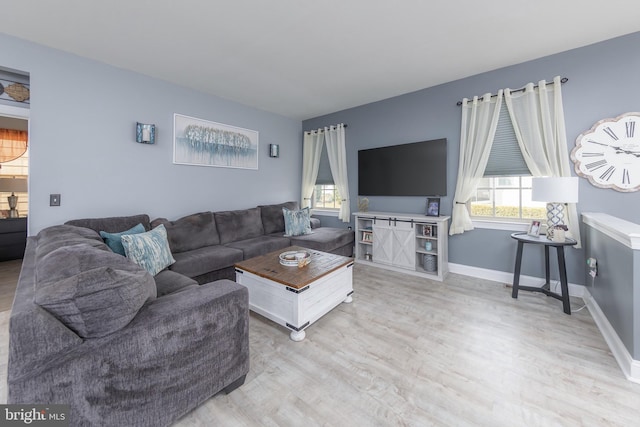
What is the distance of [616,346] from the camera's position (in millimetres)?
1734

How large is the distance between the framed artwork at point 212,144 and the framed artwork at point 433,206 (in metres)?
2.88

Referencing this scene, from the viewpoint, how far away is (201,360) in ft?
4.02

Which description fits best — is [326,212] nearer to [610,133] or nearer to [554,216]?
[554,216]

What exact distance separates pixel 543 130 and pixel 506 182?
2.18ft

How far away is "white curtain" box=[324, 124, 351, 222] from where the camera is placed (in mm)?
4414

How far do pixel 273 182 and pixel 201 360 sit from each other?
12.0ft

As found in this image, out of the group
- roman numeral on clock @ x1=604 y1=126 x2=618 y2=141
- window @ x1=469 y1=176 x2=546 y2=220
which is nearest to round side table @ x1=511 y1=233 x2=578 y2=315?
window @ x1=469 y1=176 x2=546 y2=220

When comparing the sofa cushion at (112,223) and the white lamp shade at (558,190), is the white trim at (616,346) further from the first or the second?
the sofa cushion at (112,223)

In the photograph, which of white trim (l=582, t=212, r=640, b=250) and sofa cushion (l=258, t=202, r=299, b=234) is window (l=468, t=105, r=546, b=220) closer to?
white trim (l=582, t=212, r=640, b=250)

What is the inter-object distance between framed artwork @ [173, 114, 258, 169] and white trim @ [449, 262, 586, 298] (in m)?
3.56

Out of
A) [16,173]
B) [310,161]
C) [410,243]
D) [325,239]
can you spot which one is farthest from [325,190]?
[16,173]

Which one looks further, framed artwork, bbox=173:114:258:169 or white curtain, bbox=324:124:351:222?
white curtain, bbox=324:124:351:222

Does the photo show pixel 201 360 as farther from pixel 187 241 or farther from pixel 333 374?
pixel 187 241

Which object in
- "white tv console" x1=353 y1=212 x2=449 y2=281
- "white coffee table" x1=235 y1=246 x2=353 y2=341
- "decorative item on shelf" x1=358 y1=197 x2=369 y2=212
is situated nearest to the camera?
"white coffee table" x1=235 y1=246 x2=353 y2=341
